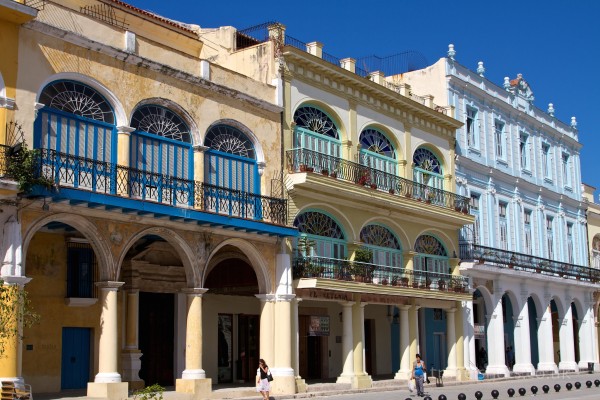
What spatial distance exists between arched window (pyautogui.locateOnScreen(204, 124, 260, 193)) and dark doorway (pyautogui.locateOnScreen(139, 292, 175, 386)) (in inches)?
166

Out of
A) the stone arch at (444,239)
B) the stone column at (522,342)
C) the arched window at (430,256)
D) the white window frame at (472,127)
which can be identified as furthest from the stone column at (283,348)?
the stone column at (522,342)

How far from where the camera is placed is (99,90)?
65.5 feet

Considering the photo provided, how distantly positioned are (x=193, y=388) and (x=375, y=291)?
779cm

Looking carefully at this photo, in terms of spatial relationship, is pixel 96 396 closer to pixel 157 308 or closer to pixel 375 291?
pixel 157 308

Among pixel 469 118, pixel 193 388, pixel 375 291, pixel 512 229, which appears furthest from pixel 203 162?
pixel 512 229

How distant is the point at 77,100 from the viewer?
64.3 ft

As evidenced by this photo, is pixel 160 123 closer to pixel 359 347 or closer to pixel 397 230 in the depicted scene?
pixel 359 347

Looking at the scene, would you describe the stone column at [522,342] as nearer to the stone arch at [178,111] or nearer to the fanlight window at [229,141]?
the fanlight window at [229,141]

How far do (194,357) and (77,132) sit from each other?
20.3 ft

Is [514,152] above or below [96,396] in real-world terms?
above

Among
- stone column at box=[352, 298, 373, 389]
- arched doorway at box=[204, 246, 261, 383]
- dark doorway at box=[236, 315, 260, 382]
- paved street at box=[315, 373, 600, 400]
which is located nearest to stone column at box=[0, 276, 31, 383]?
arched doorway at box=[204, 246, 261, 383]

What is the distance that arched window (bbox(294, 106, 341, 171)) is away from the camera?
25.8m

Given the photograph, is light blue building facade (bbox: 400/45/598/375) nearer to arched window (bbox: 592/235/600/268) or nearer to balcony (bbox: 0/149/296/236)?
arched window (bbox: 592/235/600/268)

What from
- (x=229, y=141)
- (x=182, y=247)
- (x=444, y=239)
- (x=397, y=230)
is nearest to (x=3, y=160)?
(x=182, y=247)
